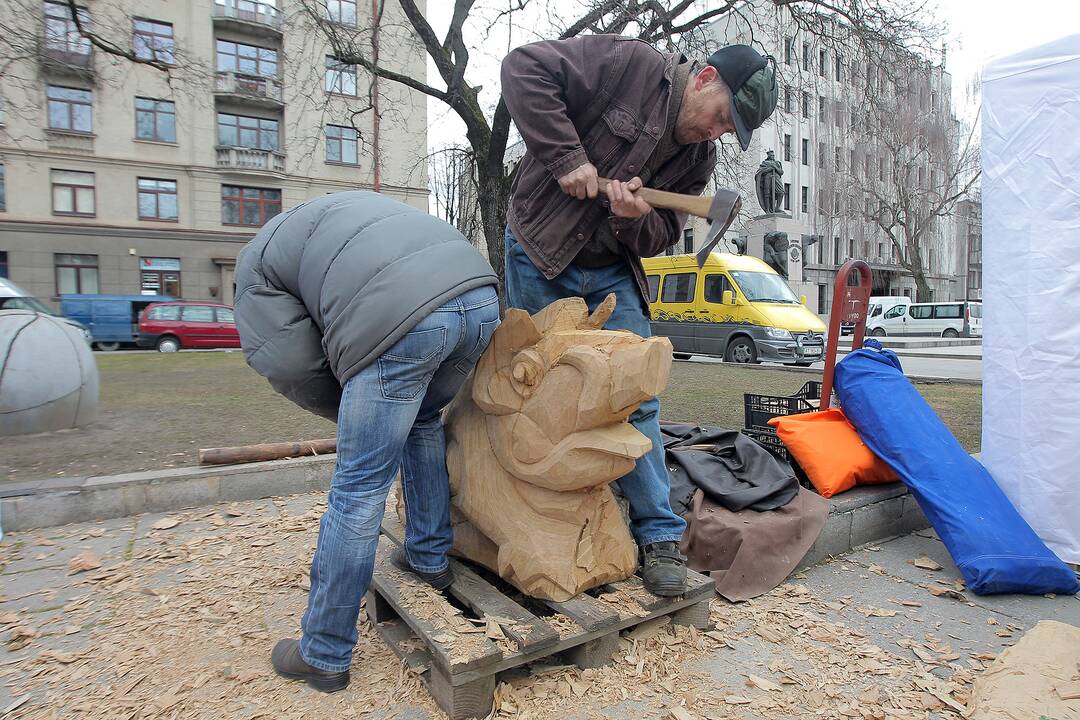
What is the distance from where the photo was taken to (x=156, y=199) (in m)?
23.5

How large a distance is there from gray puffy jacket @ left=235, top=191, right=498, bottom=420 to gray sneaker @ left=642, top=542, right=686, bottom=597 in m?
1.22

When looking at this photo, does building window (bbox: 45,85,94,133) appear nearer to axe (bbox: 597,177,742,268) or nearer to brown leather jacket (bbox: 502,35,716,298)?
brown leather jacket (bbox: 502,35,716,298)

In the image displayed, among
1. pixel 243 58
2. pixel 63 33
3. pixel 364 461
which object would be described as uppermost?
pixel 243 58

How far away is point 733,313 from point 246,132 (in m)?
21.3

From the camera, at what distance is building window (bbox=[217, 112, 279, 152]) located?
973 inches

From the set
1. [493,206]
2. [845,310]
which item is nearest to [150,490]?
[845,310]

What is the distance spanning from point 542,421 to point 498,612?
642 millimetres

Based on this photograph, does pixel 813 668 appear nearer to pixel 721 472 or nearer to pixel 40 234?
pixel 721 472

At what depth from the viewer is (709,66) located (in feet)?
7.51

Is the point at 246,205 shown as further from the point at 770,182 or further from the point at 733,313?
the point at 770,182

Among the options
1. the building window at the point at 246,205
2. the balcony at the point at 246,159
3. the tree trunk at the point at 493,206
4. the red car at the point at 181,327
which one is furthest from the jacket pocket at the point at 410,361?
the balcony at the point at 246,159

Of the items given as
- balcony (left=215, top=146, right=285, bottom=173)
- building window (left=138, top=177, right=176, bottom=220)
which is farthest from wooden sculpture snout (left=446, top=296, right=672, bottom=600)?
building window (left=138, top=177, right=176, bottom=220)

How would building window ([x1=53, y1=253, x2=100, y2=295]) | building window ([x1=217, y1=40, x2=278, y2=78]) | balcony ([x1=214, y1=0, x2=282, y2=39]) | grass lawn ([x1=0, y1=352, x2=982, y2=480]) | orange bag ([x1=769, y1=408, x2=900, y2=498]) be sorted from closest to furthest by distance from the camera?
orange bag ([x1=769, y1=408, x2=900, y2=498])
grass lawn ([x1=0, y1=352, x2=982, y2=480])
building window ([x1=53, y1=253, x2=100, y2=295])
balcony ([x1=214, y1=0, x2=282, y2=39])
building window ([x1=217, y1=40, x2=278, y2=78])

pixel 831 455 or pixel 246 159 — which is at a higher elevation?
pixel 246 159
